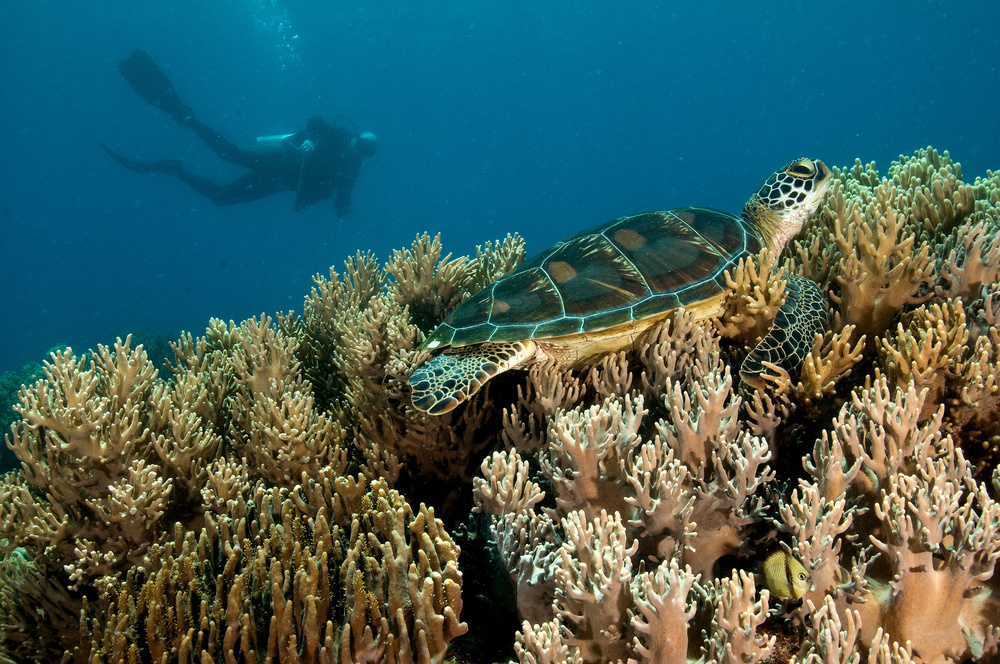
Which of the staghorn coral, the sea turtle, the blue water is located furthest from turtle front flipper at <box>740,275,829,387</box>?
the blue water

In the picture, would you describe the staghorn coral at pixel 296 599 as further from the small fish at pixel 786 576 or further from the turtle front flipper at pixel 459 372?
the small fish at pixel 786 576

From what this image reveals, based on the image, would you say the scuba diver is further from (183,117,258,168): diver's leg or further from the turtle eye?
the turtle eye

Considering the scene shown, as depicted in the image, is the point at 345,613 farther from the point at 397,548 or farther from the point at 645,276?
the point at 645,276

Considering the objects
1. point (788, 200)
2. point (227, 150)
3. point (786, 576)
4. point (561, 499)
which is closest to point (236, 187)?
point (227, 150)

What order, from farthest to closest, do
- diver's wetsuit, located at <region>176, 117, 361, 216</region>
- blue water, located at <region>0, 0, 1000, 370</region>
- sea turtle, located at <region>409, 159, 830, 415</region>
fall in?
blue water, located at <region>0, 0, 1000, 370</region> → diver's wetsuit, located at <region>176, 117, 361, 216</region> → sea turtle, located at <region>409, 159, 830, 415</region>

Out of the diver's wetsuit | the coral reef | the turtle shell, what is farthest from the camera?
the diver's wetsuit

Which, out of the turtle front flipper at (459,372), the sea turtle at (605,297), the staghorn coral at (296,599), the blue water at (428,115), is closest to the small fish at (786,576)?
the staghorn coral at (296,599)

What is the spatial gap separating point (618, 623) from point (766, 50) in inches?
6396

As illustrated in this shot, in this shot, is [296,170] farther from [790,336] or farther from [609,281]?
[790,336]

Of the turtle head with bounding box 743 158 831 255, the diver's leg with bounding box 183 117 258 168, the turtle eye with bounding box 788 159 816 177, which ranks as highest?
the diver's leg with bounding box 183 117 258 168

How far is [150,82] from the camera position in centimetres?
2436

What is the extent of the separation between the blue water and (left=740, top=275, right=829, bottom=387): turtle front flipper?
7226 cm

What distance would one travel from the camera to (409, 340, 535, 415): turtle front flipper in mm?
2658

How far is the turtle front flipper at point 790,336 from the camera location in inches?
102
